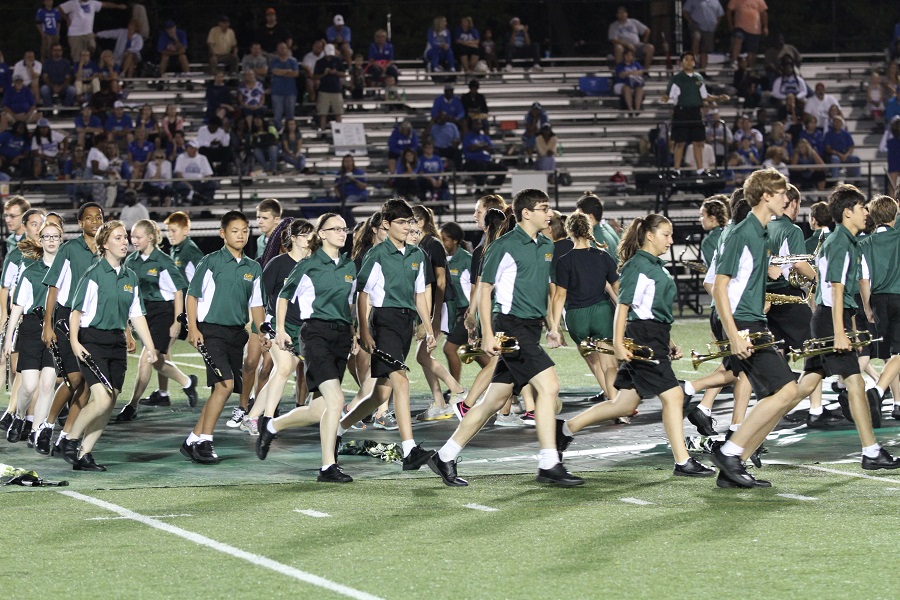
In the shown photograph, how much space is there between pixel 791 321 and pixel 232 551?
18.5 feet

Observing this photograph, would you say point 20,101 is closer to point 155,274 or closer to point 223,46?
point 223,46

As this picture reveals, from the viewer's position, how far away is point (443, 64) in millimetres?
30891

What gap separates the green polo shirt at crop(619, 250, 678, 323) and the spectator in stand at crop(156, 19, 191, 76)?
21.3 metres

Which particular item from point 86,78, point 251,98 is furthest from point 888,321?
point 86,78

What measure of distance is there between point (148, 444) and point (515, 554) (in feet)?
17.3

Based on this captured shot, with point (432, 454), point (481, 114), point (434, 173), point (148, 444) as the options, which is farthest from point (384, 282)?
point (481, 114)

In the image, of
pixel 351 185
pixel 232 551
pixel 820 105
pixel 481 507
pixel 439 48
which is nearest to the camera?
pixel 232 551

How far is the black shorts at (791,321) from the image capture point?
1154 cm

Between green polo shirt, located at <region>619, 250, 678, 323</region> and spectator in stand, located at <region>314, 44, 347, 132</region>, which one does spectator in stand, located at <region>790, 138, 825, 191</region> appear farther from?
green polo shirt, located at <region>619, 250, 678, 323</region>

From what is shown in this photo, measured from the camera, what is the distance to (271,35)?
95.0 feet

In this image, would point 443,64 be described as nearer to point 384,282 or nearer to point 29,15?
point 29,15

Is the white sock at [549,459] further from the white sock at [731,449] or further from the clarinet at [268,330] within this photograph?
the clarinet at [268,330]

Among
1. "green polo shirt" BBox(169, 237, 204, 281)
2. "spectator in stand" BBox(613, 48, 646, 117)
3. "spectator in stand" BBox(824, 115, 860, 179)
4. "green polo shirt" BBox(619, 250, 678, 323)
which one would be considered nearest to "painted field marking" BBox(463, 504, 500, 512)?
"green polo shirt" BBox(619, 250, 678, 323)

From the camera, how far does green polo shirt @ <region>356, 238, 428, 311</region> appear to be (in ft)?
34.4
